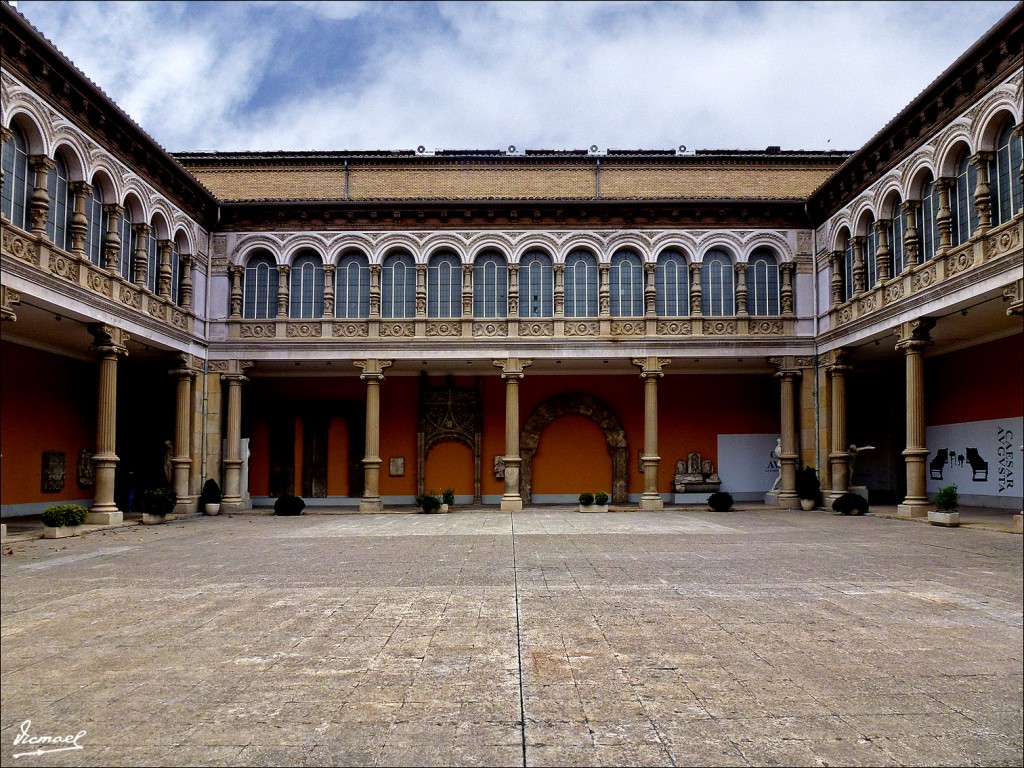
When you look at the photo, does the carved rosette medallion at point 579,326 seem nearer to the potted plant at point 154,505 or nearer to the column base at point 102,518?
the potted plant at point 154,505

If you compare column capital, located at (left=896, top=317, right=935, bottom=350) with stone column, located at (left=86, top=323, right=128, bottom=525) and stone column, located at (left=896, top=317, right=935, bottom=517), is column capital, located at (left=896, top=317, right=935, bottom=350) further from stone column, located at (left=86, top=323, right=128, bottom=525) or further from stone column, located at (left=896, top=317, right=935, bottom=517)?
stone column, located at (left=86, top=323, right=128, bottom=525)

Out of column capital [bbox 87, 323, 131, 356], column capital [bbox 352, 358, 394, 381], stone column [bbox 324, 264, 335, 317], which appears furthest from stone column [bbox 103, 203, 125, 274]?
column capital [bbox 352, 358, 394, 381]

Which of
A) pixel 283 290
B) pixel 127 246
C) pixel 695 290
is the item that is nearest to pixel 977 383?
pixel 695 290

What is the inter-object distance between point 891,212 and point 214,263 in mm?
23221

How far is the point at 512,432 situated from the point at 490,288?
5.47m

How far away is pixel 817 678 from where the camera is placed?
5664 mm

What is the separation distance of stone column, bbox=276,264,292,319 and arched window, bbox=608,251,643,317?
12041mm

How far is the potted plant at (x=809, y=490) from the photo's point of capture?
26094 mm

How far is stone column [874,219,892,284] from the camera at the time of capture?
22.5m

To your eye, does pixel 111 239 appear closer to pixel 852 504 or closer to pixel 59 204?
pixel 59 204

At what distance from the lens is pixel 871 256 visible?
933 inches

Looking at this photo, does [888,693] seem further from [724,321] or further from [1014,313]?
[724,321]

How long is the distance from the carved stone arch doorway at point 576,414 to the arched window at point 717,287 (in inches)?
245

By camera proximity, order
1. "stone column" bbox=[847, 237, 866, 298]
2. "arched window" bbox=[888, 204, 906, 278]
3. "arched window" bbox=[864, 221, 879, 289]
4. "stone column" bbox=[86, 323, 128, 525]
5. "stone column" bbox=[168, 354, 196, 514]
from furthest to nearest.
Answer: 1. "stone column" bbox=[168, 354, 196, 514]
2. "stone column" bbox=[847, 237, 866, 298]
3. "arched window" bbox=[864, 221, 879, 289]
4. "arched window" bbox=[888, 204, 906, 278]
5. "stone column" bbox=[86, 323, 128, 525]
